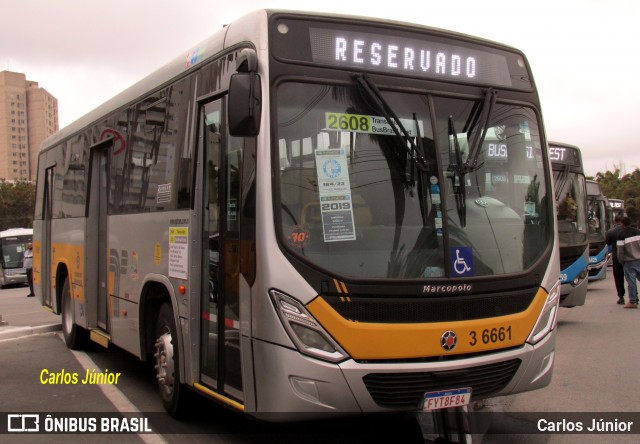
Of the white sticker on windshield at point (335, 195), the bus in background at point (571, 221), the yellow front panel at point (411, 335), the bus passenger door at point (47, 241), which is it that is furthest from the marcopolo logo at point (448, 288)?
the bus passenger door at point (47, 241)

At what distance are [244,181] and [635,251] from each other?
37.0 ft

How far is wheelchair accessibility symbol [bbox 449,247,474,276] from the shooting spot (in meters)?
4.39

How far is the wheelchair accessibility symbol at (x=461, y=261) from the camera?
4395 millimetres

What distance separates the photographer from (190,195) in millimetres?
5270

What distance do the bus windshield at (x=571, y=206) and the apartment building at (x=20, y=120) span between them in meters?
89.3

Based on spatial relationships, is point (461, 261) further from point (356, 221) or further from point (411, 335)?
point (356, 221)

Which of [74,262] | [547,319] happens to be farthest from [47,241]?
[547,319]

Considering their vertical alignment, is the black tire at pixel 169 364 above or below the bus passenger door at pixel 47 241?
below

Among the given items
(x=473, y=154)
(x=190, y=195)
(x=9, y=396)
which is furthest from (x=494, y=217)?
(x=9, y=396)

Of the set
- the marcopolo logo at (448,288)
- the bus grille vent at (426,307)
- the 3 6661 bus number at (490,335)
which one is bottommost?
the 3 6661 bus number at (490,335)

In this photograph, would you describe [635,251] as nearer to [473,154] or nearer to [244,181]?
[473,154]

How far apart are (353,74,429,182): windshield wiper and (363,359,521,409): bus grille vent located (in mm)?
1420

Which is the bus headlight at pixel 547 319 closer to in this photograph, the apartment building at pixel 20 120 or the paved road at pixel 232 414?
the paved road at pixel 232 414

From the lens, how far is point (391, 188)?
437 cm
